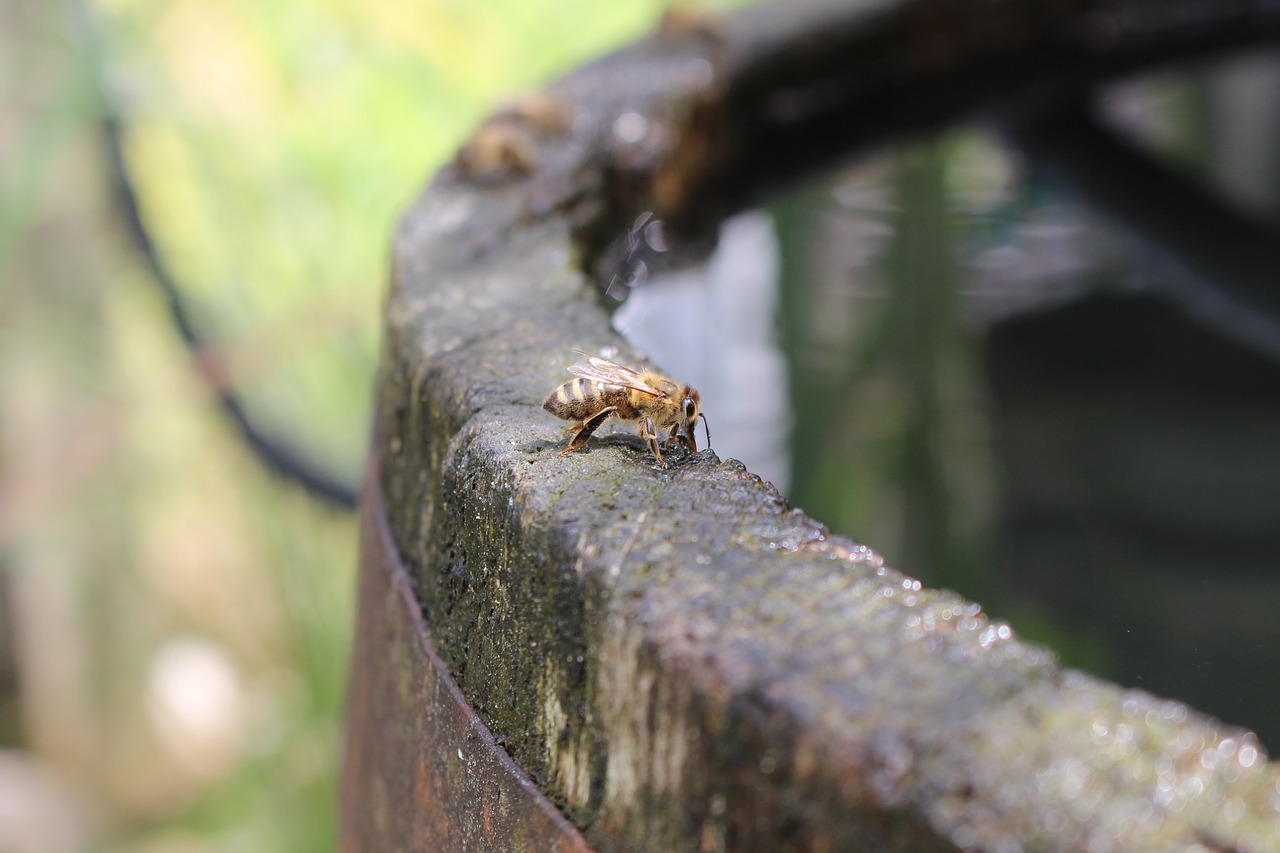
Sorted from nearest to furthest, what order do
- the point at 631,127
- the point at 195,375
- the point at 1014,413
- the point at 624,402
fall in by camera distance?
1. the point at 624,402
2. the point at 1014,413
3. the point at 631,127
4. the point at 195,375

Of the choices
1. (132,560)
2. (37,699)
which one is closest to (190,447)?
(132,560)

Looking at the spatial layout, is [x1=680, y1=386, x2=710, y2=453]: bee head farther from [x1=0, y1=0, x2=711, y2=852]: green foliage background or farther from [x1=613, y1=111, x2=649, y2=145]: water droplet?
[x1=0, y1=0, x2=711, y2=852]: green foliage background

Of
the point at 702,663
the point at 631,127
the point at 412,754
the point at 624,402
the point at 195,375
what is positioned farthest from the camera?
the point at 195,375

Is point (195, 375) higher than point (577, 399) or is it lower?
lower

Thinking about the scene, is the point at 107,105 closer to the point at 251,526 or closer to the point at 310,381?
the point at 310,381

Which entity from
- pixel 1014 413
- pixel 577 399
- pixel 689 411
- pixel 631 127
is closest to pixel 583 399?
pixel 577 399

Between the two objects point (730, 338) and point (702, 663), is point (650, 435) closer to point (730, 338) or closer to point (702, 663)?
point (702, 663)

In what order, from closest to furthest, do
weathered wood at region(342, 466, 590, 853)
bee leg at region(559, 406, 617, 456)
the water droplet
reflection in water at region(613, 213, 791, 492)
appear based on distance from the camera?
weathered wood at region(342, 466, 590, 853) < bee leg at region(559, 406, 617, 456) < reflection in water at region(613, 213, 791, 492) < the water droplet

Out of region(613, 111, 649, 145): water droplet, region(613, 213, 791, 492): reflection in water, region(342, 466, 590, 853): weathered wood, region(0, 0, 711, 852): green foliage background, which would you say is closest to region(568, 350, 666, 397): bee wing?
region(342, 466, 590, 853): weathered wood
